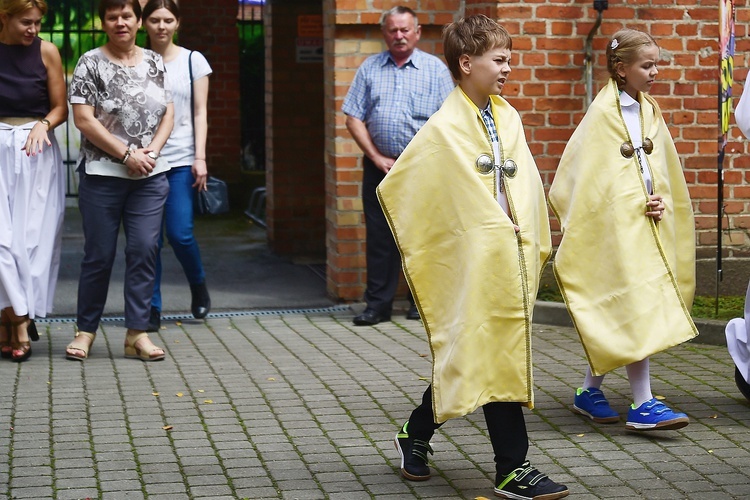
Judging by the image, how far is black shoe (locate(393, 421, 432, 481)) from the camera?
507cm

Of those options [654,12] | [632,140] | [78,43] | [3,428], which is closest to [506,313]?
[632,140]

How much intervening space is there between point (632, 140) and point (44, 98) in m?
3.46

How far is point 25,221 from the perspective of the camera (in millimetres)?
7406

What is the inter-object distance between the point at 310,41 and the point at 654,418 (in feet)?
21.0

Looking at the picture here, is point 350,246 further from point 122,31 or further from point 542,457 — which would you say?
point 542,457

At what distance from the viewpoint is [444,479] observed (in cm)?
511

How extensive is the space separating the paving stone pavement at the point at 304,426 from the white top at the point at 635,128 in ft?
3.70

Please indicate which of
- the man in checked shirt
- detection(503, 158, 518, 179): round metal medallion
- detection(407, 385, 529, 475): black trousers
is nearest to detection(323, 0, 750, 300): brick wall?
the man in checked shirt

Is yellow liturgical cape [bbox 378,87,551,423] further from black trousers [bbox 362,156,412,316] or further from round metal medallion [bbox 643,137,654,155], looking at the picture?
black trousers [bbox 362,156,412,316]

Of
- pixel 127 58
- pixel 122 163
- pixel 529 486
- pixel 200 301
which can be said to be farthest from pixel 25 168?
pixel 529 486

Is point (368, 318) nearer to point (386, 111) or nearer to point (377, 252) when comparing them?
point (377, 252)

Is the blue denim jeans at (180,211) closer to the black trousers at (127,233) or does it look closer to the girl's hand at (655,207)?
the black trousers at (127,233)

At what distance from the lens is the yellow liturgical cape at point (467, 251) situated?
188 inches

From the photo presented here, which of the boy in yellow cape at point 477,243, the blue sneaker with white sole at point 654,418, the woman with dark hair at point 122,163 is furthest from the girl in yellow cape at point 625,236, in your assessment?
the woman with dark hair at point 122,163
